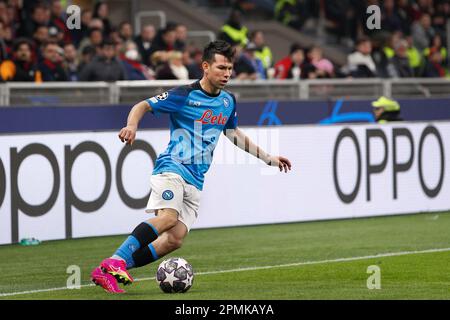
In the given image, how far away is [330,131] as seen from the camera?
17469mm

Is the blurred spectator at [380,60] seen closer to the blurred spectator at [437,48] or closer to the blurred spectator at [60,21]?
the blurred spectator at [437,48]

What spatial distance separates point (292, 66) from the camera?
2109cm

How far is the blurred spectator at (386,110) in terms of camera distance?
18.3m

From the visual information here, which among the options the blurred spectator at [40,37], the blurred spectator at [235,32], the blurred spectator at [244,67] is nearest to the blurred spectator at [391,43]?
the blurred spectator at [235,32]

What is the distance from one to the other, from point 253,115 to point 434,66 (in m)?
6.36

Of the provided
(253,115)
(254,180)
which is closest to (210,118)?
(254,180)

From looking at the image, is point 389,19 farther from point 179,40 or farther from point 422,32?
point 179,40

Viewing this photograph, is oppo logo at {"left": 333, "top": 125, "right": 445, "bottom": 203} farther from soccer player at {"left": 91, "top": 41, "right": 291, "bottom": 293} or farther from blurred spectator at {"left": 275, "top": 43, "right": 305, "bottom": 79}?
soccer player at {"left": 91, "top": 41, "right": 291, "bottom": 293}

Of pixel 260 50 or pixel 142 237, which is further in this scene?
pixel 260 50

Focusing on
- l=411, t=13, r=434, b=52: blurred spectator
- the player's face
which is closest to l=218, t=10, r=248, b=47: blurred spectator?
l=411, t=13, r=434, b=52: blurred spectator

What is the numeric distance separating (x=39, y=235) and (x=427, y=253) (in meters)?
4.76

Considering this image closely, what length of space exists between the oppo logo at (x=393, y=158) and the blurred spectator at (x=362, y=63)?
3.42 meters

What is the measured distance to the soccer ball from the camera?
32.7 feet
